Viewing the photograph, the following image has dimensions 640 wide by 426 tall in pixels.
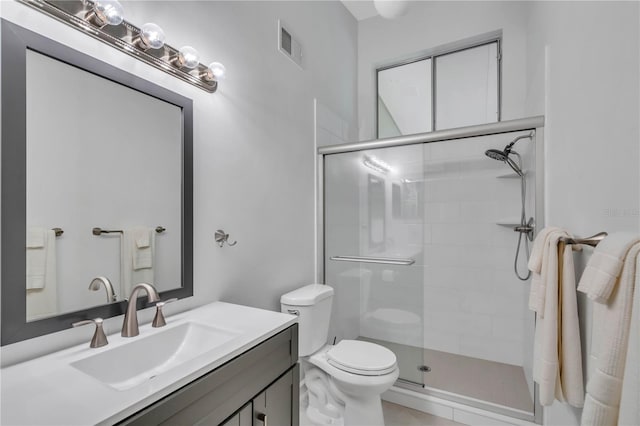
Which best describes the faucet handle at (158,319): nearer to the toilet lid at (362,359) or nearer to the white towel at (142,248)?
the white towel at (142,248)

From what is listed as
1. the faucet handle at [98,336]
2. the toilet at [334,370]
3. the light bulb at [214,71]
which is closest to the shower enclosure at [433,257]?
the toilet at [334,370]

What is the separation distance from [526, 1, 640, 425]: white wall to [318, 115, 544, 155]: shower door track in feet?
0.36

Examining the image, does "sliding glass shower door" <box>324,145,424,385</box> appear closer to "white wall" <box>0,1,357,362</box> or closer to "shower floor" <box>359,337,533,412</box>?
"shower floor" <box>359,337,533,412</box>

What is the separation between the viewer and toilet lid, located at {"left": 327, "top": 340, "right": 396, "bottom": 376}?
165cm

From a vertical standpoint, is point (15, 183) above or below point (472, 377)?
above

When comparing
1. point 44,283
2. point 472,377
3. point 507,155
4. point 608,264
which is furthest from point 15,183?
point 472,377

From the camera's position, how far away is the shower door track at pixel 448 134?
6.01 ft

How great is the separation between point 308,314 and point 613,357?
1409mm

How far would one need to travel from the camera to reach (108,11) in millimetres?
1011

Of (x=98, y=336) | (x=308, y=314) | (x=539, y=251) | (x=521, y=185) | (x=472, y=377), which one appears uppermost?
(x=521, y=185)

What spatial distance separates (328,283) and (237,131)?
4.48ft

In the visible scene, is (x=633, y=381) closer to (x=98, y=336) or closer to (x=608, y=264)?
(x=608, y=264)

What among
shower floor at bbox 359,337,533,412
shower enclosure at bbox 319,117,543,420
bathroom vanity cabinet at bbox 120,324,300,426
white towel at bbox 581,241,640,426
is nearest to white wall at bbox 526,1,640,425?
white towel at bbox 581,241,640,426

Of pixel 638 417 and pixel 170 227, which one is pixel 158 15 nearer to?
pixel 170 227
